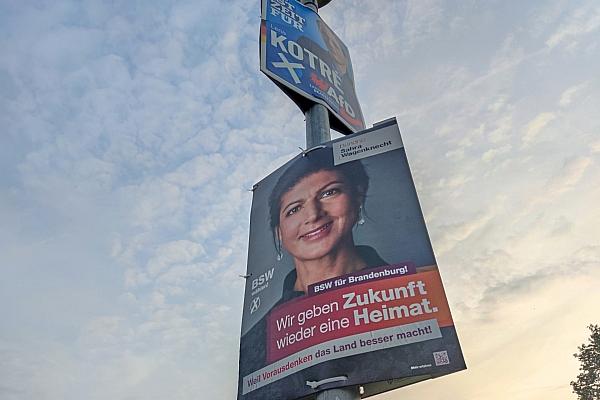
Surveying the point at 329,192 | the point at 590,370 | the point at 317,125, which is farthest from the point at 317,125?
the point at 590,370

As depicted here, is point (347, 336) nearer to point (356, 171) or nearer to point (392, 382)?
point (392, 382)

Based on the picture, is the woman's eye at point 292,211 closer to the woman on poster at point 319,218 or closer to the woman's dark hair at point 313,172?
the woman on poster at point 319,218

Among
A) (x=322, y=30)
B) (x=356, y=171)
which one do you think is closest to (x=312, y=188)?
(x=356, y=171)

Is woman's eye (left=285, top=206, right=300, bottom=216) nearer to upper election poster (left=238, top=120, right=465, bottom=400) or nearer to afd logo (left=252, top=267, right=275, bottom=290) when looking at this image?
upper election poster (left=238, top=120, right=465, bottom=400)

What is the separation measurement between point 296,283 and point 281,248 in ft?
2.75

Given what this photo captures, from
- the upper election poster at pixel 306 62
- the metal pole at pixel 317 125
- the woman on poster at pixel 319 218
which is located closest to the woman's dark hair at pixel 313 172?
the woman on poster at pixel 319 218

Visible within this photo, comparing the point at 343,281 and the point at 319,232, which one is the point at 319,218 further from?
the point at 343,281

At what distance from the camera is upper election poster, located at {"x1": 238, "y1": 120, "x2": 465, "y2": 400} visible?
15.8 feet

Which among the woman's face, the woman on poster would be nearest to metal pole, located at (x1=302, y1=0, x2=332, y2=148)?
the woman on poster

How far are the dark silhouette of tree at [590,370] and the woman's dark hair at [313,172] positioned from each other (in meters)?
18.6

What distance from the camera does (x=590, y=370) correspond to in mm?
19312

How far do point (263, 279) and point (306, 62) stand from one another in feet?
16.2

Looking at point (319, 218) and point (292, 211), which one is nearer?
point (319, 218)

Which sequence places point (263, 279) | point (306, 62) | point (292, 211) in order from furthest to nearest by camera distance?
point (306, 62), point (292, 211), point (263, 279)
